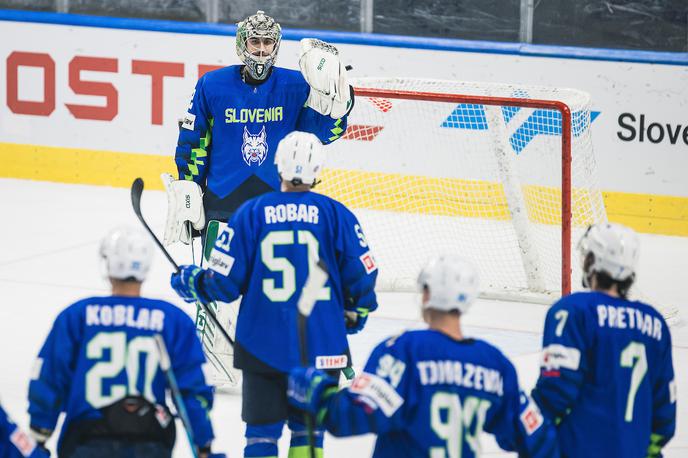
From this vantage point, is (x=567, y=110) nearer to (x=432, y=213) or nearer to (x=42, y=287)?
(x=432, y=213)

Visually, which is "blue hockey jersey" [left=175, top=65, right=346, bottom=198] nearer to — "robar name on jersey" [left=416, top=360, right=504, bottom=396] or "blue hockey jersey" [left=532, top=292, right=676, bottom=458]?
"blue hockey jersey" [left=532, top=292, right=676, bottom=458]

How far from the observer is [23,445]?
11.9 ft

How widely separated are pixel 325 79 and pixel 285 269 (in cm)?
154

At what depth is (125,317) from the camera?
369 cm

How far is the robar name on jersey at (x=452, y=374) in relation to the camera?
3457 mm

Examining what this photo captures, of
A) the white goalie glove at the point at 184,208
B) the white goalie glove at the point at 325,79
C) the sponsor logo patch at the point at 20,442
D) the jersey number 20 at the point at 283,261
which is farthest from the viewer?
the white goalie glove at the point at 184,208

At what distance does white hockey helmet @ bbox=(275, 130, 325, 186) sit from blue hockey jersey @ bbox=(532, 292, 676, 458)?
3.62 feet

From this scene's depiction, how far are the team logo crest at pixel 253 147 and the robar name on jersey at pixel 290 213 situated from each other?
4.77ft

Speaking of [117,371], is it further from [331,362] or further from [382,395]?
[331,362]

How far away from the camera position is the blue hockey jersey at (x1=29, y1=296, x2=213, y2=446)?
3.68 metres

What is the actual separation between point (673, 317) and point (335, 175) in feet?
9.48

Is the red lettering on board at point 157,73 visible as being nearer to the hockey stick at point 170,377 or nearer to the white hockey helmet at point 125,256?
the white hockey helmet at point 125,256

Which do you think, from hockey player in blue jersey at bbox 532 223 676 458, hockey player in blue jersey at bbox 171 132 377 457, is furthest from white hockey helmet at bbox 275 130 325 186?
hockey player in blue jersey at bbox 532 223 676 458

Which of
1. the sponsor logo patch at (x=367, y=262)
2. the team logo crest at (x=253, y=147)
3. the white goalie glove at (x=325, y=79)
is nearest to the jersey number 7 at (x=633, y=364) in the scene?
the sponsor logo patch at (x=367, y=262)
